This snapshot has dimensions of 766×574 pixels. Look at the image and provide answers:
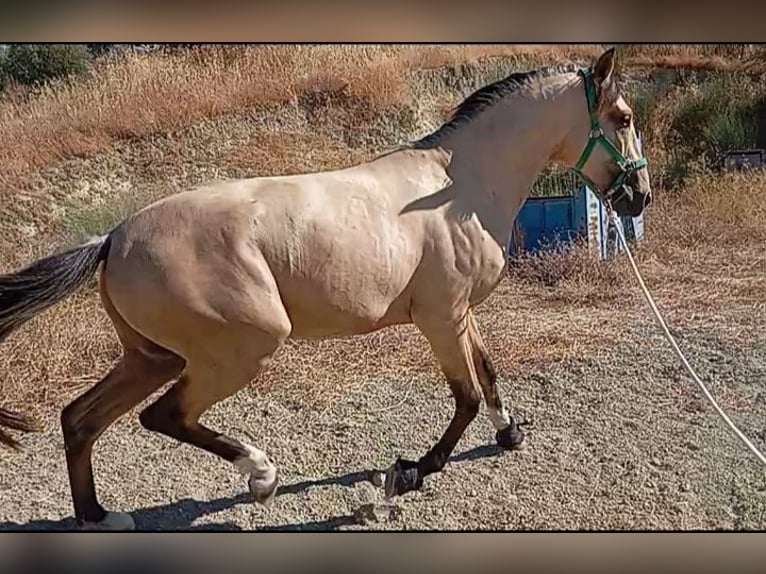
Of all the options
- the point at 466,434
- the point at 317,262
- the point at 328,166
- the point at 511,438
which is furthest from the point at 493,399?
the point at 328,166

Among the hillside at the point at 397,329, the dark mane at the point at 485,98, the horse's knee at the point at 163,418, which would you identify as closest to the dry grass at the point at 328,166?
the hillside at the point at 397,329

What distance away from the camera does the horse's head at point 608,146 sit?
270 centimetres

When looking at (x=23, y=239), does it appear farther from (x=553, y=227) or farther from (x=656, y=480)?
(x=656, y=480)

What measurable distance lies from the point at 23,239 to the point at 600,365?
227cm

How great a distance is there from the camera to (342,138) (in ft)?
12.0

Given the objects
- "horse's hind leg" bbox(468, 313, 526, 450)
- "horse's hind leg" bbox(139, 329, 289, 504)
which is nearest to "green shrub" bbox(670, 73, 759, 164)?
"horse's hind leg" bbox(468, 313, 526, 450)

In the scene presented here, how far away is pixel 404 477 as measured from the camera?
277cm

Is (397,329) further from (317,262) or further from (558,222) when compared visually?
(317,262)

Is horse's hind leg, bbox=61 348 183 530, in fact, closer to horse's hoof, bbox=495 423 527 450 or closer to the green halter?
horse's hoof, bbox=495 423 527 450

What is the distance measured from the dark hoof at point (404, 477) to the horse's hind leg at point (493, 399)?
39 centimetres

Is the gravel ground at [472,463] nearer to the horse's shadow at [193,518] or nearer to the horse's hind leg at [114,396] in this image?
the horse's shadow at [193,518]

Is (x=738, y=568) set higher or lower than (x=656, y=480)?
lower

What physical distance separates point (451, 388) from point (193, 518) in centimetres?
89
